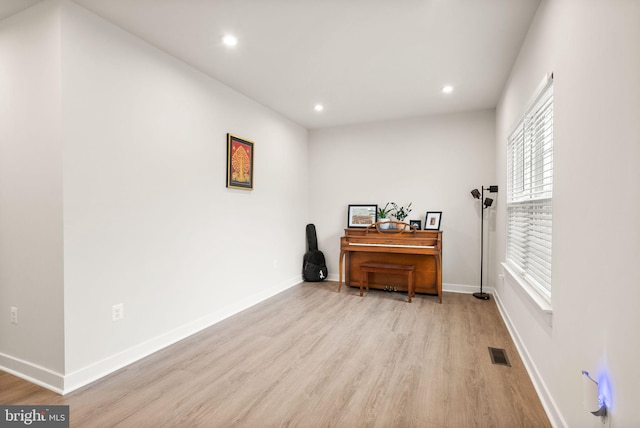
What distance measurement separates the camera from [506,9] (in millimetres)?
2184

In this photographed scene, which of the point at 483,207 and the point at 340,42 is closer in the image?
the point at 340,42

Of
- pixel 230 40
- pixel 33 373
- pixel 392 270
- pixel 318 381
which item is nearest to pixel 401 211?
pixel 392 270

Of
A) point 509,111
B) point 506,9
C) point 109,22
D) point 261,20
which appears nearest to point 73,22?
point 109,22

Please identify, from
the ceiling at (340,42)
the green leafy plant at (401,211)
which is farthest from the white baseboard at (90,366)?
the green leafy plant at (401,211)

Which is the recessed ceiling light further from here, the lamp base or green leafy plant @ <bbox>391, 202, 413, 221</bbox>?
the lamp base

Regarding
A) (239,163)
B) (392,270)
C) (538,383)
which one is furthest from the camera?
(392,270)

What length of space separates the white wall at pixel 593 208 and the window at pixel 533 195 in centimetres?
24

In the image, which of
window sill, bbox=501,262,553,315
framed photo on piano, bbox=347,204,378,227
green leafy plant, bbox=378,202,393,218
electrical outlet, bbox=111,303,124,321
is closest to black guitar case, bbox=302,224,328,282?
framed photo on piano, bbox=347,204,378,227

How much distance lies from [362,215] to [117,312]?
347cm

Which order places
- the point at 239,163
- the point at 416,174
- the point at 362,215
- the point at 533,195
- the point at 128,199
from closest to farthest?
the point at 533,195
the point at 128,199
the point at 239,163
the point at 416,174
the point at 362,215

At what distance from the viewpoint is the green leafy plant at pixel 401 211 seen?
185 inches

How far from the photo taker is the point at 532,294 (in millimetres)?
2115

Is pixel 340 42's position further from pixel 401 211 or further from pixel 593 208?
pixel 401 211

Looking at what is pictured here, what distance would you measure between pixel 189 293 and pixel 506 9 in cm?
336
